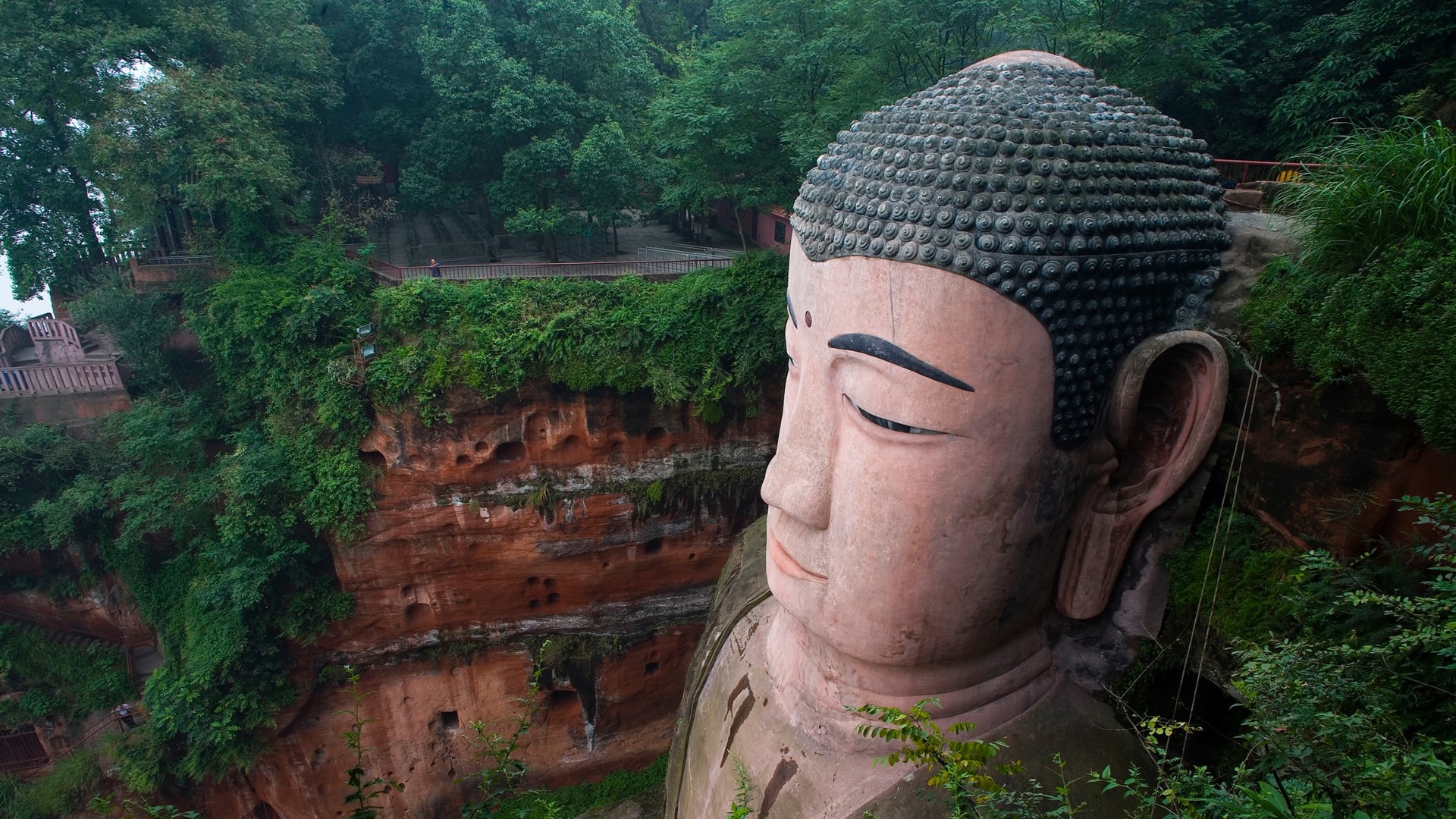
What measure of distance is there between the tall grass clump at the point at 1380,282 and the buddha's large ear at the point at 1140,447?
32cm

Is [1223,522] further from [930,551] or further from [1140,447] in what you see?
[930,551]

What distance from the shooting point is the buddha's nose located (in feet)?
13.7

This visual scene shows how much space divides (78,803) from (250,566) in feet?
17.8

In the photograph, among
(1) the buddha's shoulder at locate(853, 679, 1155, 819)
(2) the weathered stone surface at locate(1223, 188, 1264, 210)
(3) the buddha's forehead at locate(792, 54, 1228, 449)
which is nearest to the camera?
(3) the buddha's forehead at locate(792, 54, 1228, 449)

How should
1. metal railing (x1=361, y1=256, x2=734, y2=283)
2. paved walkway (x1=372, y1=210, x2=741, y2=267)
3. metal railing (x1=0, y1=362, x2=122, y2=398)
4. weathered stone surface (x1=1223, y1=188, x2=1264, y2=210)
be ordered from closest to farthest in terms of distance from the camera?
weathered stone surface (x1=1223, y1=188, x2=1264, y2=210)
metal railing (x1=361, y1=256, x2=734, y2=283)
metal railing (x1=0, y1=362, x2=122, y2=398)
paved walkway (x1=372, y1=210, x2=741, y2=267)

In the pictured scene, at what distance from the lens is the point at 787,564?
4.59 metres

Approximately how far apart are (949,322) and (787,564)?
5.78 ft

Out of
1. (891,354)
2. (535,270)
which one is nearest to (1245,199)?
(891,354)

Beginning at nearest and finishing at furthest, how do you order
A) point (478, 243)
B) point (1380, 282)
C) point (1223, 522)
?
point (1380, 282) → point (1223, 522) → point (478, 243)

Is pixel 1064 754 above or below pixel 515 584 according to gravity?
above

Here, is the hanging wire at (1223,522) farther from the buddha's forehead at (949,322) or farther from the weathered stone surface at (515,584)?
the weathered stone surface at (515,584)

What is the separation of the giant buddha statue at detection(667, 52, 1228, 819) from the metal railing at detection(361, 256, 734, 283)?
9.15 meters

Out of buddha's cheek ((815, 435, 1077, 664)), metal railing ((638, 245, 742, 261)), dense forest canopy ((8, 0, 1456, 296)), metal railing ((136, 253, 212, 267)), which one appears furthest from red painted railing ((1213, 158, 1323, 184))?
metal railing ((136, 253, 212, 267))

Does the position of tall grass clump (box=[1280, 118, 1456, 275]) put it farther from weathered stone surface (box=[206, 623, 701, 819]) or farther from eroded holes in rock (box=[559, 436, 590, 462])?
weathered stone surface (box=[206, 623, 701, 819])
